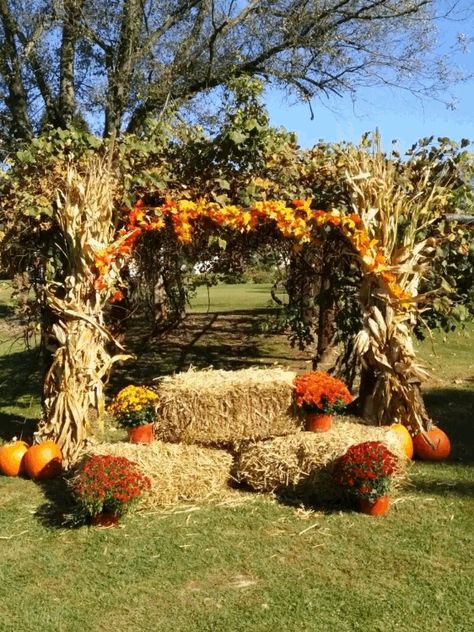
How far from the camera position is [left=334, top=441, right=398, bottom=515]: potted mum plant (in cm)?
525

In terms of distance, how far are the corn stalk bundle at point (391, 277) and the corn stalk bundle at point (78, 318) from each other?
2.38 meters

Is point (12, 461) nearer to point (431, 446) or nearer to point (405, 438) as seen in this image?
point (405, 438)

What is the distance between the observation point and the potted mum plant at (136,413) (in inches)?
246

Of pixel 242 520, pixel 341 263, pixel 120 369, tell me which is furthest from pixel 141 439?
pixel 120 369

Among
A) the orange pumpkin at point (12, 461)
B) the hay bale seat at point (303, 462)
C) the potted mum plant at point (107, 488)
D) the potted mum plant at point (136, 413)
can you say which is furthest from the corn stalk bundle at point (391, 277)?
the orange pumpkin at point (12, 461)

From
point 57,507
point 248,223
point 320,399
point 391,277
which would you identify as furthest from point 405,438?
point 57,507

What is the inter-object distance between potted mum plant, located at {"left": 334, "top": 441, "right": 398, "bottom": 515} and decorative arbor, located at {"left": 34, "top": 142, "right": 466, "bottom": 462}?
5.54 ft

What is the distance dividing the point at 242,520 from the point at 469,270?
4.32 metres

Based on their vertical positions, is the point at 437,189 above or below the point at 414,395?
above

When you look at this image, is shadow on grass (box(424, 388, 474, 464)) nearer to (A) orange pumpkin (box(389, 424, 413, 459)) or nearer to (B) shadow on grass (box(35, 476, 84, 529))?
(A) orange pumpkin (box(389, 424, 413, 459))

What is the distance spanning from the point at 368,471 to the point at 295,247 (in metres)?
2.72

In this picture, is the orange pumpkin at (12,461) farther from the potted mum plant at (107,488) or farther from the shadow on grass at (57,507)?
→ the potted mum plant at (107,488)

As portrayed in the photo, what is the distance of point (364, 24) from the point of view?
14.2 metres

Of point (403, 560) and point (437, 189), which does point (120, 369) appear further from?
point (403, 560)
